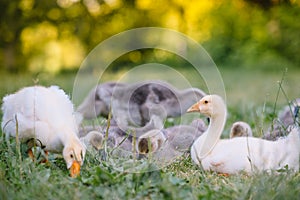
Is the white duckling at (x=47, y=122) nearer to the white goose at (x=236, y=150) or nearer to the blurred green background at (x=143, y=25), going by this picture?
the white goose at (x=236, y=150)

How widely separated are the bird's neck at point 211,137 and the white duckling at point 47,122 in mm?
780

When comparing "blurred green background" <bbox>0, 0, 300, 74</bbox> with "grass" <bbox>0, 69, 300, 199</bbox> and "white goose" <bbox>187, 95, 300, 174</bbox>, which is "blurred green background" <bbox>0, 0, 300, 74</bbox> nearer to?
"white goose" <bbox>187, 95, 300, 174</bbox>

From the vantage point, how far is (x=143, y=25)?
15133 mm

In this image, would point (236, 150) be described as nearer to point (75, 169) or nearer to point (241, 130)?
point (241, 130)

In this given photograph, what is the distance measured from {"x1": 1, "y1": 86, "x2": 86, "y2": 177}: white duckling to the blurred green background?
924 cm

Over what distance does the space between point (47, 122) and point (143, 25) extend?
38.8 ft

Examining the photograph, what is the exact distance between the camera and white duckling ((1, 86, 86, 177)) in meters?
3.29

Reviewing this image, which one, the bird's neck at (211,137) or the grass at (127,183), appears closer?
the grass at (127,183)

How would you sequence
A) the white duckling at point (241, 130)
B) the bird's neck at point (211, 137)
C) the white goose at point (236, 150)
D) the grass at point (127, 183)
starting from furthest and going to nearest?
the white duckling at point (241, 130) < the bird's neck at point (211, 137) < the white goose at point (236, 150) < the grass at point (127, 183)

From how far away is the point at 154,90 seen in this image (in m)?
5.42

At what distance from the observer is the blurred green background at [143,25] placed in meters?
13.4

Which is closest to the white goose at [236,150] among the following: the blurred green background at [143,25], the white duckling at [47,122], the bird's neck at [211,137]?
the bird's neck at [211,137]

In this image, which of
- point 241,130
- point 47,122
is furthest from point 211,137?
point 47,122

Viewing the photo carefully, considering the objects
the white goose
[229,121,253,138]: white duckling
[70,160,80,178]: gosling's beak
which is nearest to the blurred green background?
[229,121,253,138]: white duckling
